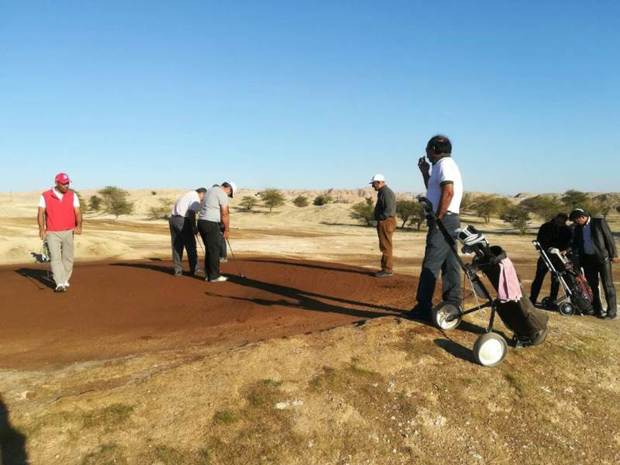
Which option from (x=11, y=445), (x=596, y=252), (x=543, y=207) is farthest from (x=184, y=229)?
(x=543, y=207)

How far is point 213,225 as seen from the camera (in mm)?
7902

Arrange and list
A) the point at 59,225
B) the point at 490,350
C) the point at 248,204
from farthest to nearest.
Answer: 1. the point at 248,204
2. the point at 59,225
3. the point at 490,350

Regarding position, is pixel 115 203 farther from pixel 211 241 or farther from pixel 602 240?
pixel 602 240

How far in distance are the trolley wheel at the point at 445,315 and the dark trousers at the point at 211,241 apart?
4035 mm

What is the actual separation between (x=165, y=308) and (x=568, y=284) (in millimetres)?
6155

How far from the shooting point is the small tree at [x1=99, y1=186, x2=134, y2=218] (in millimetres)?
53750

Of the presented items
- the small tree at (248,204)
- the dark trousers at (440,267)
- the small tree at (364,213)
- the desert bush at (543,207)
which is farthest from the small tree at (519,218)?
the dark trousers at (440,267)

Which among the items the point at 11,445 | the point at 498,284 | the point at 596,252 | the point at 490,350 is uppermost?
the point at 498,284

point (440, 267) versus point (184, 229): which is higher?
point (184, 229)

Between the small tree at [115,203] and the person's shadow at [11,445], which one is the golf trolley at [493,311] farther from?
the small tree at [115,203]

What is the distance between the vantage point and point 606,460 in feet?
11.4

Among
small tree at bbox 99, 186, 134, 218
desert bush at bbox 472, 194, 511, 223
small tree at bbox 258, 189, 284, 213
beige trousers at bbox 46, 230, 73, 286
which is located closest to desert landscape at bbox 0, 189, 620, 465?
beige trousers at bbox 46, 230, 73, 286

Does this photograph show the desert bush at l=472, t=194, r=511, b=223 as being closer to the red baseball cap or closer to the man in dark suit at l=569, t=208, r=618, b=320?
the man in dark suit at l=569, t=208, r=618, b=320

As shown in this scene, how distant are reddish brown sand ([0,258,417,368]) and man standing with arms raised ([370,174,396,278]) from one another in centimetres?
34
